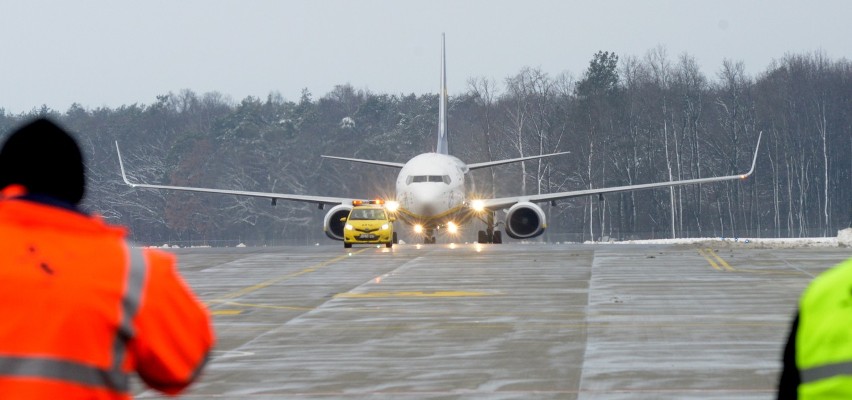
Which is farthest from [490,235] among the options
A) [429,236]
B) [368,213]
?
[368,213]

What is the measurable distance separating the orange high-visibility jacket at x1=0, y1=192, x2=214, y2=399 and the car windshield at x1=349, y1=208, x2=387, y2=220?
43.4 meters

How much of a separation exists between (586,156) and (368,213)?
62.9 metres

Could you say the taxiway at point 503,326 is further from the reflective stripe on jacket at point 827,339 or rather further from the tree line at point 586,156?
the tree line at point 586,156

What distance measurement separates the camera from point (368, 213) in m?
47.7

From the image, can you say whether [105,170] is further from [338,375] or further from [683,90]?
[338,375]

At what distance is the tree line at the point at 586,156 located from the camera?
104750 mm

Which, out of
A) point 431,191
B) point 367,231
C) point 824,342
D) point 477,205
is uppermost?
point 431,191

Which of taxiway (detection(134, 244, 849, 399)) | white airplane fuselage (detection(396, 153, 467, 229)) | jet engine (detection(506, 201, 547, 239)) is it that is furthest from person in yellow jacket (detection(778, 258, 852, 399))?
jet engine (detection(506, 201, 547, 239))

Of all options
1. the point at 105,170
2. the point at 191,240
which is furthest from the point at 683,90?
the point at 105,170

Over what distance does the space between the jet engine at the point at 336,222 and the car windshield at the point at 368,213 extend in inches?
175

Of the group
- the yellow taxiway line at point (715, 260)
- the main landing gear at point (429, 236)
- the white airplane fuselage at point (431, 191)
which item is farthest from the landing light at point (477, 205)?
the yellow taxiway line at point (715, 260)

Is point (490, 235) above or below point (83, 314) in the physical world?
above

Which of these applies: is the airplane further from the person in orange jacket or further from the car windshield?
the person in orange jacket

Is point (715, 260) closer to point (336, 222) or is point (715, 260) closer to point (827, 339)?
point (336, 222)
